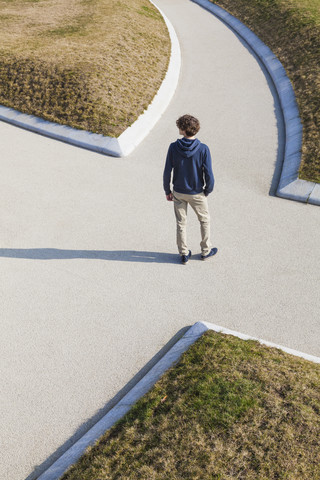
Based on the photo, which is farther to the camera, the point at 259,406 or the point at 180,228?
the point at 180,228

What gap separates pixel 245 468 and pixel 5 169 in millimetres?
7366

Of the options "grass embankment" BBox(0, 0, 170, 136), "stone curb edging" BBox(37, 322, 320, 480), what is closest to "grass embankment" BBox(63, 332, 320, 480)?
"stone curb edging" BBox(37, 322, 320, 480)

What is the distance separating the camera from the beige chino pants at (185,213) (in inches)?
226

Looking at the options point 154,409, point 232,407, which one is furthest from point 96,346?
point 232,407

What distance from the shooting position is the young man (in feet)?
17.1

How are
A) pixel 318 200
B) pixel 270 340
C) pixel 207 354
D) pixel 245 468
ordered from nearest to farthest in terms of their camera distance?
1. pixel 245 468
2. pixel 207 354
3. pixel 270 340
4. pixel 318 200

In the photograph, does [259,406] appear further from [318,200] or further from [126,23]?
[126,23]

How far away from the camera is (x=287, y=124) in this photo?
980 centimetres

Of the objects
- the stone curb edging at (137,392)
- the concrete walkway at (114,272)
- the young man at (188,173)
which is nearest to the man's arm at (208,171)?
the young man at (188,173)

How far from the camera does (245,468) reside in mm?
3420

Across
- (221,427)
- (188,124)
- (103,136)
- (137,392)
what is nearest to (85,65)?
(103,136)

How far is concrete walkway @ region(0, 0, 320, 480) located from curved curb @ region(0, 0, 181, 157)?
0.27 meters

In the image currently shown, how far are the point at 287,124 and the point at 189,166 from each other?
5430 mm

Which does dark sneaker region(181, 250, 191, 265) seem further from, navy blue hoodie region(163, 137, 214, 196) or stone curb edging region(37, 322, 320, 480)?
stone curb edging region(37, 322, 320, 480)
